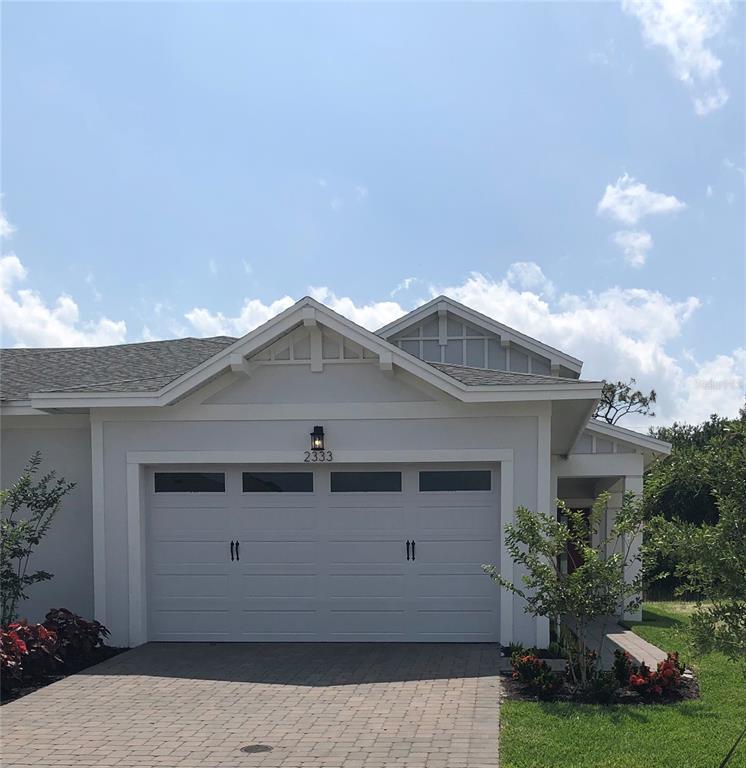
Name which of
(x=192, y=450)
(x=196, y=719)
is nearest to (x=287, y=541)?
(x=192, y=450)

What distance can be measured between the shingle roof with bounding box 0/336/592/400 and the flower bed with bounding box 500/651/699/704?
3586mm

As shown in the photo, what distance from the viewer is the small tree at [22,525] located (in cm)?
1042

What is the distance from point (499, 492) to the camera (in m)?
10.9

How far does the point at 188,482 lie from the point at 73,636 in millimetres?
2519

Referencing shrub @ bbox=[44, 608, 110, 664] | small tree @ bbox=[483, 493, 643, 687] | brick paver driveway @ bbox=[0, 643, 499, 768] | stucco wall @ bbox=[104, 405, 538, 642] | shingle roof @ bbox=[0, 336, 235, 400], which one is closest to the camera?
brick paver driveway @ bbox=[0, 643, 499, 768]

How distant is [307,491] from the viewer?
1129 cm

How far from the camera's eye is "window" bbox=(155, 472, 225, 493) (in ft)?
37.4

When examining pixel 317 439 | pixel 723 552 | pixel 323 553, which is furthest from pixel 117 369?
pixel 723 552

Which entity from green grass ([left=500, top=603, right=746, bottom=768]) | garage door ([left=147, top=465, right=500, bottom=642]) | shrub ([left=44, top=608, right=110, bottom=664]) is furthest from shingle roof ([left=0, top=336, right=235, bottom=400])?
green grass ([left=500, top=603, right=746, bottom=768])

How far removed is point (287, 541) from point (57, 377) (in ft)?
17.7

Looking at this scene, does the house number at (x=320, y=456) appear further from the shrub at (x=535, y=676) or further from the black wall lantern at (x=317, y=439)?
the shrub at (x=535, y=676)

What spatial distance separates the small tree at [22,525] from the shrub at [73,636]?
0.78 metres

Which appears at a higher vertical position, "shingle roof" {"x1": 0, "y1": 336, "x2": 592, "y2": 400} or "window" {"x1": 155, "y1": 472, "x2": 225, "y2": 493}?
"shingle roof" {"x1": 0, "y1": 336, "x2": 592, "y2": 400}

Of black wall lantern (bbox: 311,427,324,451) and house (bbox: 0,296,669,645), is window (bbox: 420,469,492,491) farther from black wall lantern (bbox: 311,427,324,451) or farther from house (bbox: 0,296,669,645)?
black wall lantern (bbox: 311,427,324,451)
